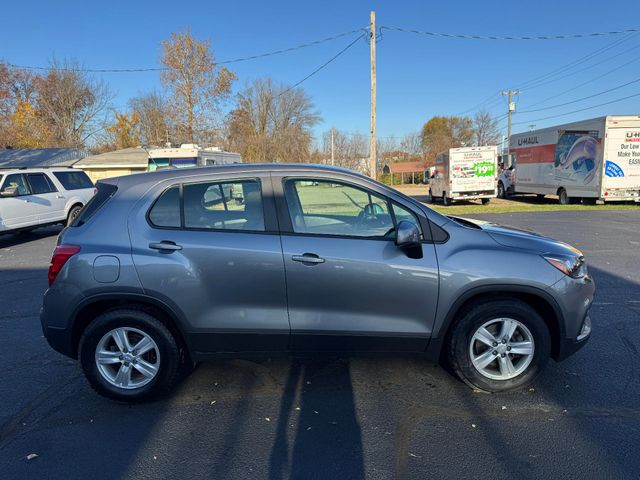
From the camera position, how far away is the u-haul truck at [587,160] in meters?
A: 17.2

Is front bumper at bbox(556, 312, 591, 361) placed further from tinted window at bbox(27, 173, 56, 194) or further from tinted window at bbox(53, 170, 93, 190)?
tinted window at bbox(53, 170, 93, 190)

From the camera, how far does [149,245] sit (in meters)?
3.15

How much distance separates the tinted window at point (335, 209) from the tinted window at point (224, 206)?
263 millimetres

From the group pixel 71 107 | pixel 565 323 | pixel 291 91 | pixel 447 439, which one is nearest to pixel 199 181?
pixel 447 439

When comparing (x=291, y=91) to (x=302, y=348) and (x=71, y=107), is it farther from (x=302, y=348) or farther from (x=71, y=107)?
(x=302, y=348)

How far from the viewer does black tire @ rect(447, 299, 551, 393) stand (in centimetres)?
324

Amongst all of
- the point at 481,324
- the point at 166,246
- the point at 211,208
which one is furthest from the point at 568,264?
the point at 166,246

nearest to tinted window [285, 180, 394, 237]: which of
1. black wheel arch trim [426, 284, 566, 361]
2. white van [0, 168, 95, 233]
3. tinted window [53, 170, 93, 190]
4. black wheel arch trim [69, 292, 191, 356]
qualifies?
black wheel arch trim [426, 284, 566, 361]

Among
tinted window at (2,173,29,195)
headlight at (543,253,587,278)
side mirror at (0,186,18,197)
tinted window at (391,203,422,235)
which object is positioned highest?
tinted window at (2,173,29,195)

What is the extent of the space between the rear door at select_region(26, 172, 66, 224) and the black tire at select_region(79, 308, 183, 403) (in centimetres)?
1027

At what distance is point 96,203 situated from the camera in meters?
3.40

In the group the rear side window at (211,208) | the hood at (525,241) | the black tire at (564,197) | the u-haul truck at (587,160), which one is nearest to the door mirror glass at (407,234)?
the hood at (525,241)

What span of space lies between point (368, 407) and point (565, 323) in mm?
1600

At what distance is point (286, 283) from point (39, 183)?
11605mm
